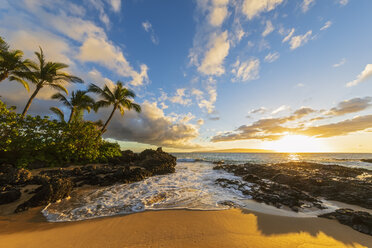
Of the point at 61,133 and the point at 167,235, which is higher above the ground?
the point at 61,133

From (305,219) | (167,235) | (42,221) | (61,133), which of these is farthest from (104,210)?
(61,133)

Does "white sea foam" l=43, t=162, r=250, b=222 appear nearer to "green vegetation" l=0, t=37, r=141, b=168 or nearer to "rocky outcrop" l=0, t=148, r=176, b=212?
"rocky outcrop" l=0, t=148, r=176, b=212

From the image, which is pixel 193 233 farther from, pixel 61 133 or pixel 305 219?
pixel 61 133

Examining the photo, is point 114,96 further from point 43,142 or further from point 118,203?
point 118,203

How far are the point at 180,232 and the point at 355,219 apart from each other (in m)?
5.74

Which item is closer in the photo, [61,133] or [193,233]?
[193,233]

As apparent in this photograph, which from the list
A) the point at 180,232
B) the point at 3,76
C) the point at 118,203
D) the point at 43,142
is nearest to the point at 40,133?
the point at 43,142

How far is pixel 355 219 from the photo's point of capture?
4.14 meters

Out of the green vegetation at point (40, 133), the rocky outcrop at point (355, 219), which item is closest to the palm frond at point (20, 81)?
the green vegetation at point (40, 133)

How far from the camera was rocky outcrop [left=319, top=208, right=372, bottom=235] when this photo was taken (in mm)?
3846

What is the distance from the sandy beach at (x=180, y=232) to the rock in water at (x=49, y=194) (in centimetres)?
52

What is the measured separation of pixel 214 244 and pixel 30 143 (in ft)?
49.3

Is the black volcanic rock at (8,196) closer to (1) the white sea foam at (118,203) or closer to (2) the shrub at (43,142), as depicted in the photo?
(1) the white sea foam at (118,203)

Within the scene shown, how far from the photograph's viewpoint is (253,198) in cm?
652
